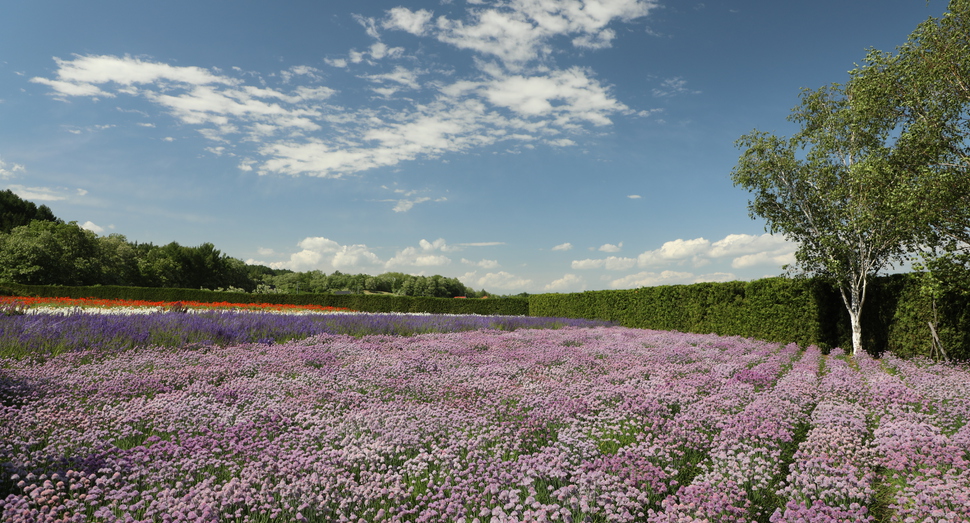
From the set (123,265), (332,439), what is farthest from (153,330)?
(123,265)

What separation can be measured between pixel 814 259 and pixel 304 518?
16461 millimetres

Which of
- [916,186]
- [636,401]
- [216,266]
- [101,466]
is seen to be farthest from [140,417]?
[216,266]

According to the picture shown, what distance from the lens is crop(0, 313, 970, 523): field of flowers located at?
3156 mm

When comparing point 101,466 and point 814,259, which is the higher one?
point 814,259

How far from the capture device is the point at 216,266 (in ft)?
285

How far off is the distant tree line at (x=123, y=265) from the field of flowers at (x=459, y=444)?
50.4m

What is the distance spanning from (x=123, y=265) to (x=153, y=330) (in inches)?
2569

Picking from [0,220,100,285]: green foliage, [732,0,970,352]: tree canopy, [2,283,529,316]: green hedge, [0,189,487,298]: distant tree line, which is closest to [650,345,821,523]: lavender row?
[732,0,970,352]: tree canopy

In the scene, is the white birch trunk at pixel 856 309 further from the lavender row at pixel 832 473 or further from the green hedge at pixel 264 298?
the green hedge at pixel 264 298

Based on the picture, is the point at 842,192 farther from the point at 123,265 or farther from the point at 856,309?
the point at 123,265

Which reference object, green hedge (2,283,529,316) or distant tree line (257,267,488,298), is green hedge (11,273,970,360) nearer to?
green hedge (2,283,529,316)

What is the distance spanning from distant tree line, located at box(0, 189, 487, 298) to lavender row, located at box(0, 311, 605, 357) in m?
43.5

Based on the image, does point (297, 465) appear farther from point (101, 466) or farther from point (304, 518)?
point (101, 466)

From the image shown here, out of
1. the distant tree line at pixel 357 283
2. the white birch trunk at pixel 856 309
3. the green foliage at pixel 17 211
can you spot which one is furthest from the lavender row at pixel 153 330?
the green foliage at pixel 17 211
